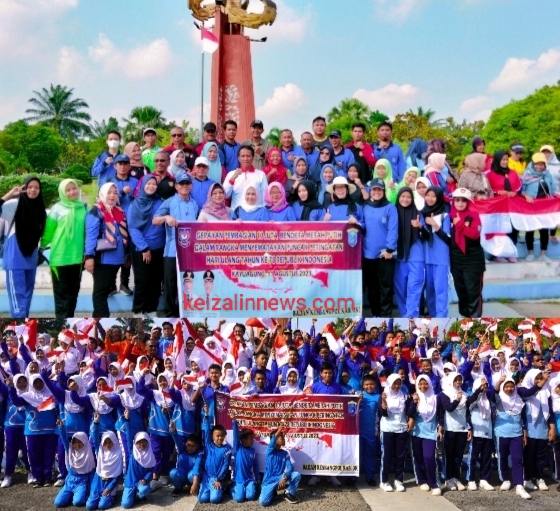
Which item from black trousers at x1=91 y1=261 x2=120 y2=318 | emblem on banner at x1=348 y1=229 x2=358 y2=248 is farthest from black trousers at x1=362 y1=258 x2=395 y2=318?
black trousers at x1=91 y1=261 x2=120 y2=318

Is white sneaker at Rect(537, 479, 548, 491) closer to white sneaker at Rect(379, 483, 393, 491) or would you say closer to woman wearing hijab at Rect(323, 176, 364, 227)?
white sneaker at Rect(379, 483, 393, 491)

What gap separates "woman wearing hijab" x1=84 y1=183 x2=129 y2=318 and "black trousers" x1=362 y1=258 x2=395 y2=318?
2.60 metres

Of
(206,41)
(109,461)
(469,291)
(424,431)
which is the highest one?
(206,41)

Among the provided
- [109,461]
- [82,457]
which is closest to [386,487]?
[109,461]

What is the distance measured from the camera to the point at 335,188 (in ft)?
23.6

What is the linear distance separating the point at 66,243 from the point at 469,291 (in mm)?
4295

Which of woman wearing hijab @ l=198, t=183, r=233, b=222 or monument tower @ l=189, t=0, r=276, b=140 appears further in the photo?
monument tower @ l=189, t=0, r=276, b=140

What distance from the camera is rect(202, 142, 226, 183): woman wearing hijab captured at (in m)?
7.99

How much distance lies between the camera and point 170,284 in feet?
23.1

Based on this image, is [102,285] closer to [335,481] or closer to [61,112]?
[335,481]

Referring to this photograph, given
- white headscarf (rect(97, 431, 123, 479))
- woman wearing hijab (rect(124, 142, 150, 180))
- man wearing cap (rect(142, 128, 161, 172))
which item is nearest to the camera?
white headscarf (rect(97, 431, 123, 479))

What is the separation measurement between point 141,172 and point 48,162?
895 inches

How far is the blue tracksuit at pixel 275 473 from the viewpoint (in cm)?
641

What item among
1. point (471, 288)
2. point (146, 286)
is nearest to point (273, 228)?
point (146, 286)
